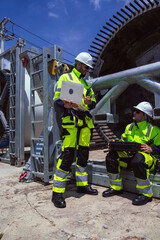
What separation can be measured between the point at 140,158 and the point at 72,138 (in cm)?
85

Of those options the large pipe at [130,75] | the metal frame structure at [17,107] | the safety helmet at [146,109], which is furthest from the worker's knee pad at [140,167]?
the metal frame structure at [17,107]

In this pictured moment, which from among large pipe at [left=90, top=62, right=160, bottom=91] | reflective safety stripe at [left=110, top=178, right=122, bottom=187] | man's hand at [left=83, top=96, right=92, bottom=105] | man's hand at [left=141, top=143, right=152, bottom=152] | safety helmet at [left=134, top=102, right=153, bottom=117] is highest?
large pipe at [left=90, top=62, right=160, bottom=91]

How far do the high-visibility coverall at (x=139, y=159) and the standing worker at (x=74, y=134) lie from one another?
35 cm

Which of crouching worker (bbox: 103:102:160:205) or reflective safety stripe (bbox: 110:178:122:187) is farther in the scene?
reflective safety stripe (bbox: 110:178:122:187)

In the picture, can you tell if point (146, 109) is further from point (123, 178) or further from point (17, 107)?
point (17, 107)

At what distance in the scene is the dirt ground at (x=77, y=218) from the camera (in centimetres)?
171

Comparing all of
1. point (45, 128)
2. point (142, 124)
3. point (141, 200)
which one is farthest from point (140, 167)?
point (45, 128)

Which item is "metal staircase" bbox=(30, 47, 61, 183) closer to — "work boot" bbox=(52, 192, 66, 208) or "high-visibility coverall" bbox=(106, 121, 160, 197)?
"work boot" bbox=(52, 192, 66, 208)

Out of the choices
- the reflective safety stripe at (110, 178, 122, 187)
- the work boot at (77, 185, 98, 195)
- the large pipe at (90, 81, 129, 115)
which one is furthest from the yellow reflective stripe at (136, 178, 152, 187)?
the large pipe at (90, 81, 129, 115)

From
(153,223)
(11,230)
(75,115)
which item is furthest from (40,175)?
(153,223)

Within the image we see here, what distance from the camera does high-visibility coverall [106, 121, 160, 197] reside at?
237 cm

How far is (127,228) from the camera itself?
178 centimetres

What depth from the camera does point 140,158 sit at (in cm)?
238

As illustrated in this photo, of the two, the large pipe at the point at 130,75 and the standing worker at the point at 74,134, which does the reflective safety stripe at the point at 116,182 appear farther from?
the large pipe at the point at 130,75
